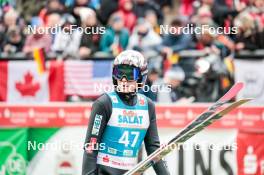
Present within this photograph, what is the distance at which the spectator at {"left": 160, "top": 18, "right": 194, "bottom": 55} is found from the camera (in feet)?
44.9

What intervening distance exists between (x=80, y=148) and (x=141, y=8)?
5201 millimetres

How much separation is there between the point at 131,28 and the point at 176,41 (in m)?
1.26

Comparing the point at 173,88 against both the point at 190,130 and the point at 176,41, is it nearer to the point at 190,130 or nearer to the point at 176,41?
the point at 176,41

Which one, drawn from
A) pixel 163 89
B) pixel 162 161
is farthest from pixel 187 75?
pixel 162 161

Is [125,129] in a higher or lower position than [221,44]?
lower

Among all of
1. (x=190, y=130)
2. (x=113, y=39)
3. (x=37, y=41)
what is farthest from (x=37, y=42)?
(x=190, y=130)

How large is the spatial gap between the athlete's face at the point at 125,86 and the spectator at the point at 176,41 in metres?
6.16

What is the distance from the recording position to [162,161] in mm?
7488

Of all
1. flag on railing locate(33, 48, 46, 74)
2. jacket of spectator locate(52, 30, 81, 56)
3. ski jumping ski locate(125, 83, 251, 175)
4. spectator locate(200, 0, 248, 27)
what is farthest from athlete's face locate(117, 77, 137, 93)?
spectator locate(200, 0, 248, 27)

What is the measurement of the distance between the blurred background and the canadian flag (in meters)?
0.01

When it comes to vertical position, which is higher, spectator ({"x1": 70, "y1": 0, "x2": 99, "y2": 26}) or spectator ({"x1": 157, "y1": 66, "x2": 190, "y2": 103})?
spectator ({"x1": 70, "y1": 0, "x2": 99, "y2": 26})

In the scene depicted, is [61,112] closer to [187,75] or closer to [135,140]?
[187,75]

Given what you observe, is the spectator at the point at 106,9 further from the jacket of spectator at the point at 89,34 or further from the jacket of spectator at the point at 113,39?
the jacket of spectator at the point at 113,39

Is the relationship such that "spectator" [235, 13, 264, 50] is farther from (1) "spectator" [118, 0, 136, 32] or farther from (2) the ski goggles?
(2) the ski goggles
